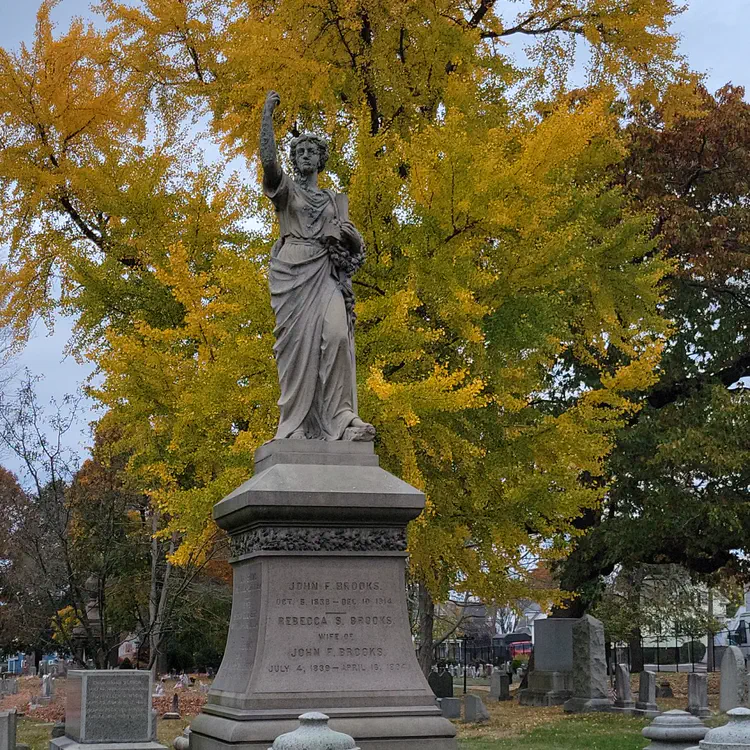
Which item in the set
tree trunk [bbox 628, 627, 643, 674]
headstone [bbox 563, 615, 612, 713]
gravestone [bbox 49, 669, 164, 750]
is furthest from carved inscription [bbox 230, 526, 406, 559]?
tree trunk [bbox 628, 627, 643, 674]

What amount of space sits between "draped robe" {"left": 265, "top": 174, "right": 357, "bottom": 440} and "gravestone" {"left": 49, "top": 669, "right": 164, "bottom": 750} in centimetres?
582

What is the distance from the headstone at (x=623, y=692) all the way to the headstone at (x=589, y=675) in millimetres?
233

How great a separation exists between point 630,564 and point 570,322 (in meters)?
11.1

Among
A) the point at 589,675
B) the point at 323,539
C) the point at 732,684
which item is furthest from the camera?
the point at 589,675

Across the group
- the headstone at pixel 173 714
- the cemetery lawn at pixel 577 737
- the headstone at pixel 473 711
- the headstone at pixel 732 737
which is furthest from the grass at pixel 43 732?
the headstone at pixel 732 737

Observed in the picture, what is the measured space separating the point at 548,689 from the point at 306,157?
17.0 meters

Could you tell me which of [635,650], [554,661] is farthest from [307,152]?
[635,650]

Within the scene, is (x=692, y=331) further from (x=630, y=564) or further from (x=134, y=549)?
(x=134, y=549)

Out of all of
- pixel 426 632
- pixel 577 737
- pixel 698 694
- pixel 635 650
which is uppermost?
pixel 426 632

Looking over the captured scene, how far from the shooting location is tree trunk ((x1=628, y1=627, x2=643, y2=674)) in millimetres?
37469

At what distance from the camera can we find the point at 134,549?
2688 centimetres

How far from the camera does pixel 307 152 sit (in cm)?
898

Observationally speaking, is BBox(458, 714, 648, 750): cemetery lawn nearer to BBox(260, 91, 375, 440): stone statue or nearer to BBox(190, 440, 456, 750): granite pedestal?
BBox(190, 440, 456, 750): granite pedestal

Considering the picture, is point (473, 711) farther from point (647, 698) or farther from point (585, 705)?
point (647, 698)
